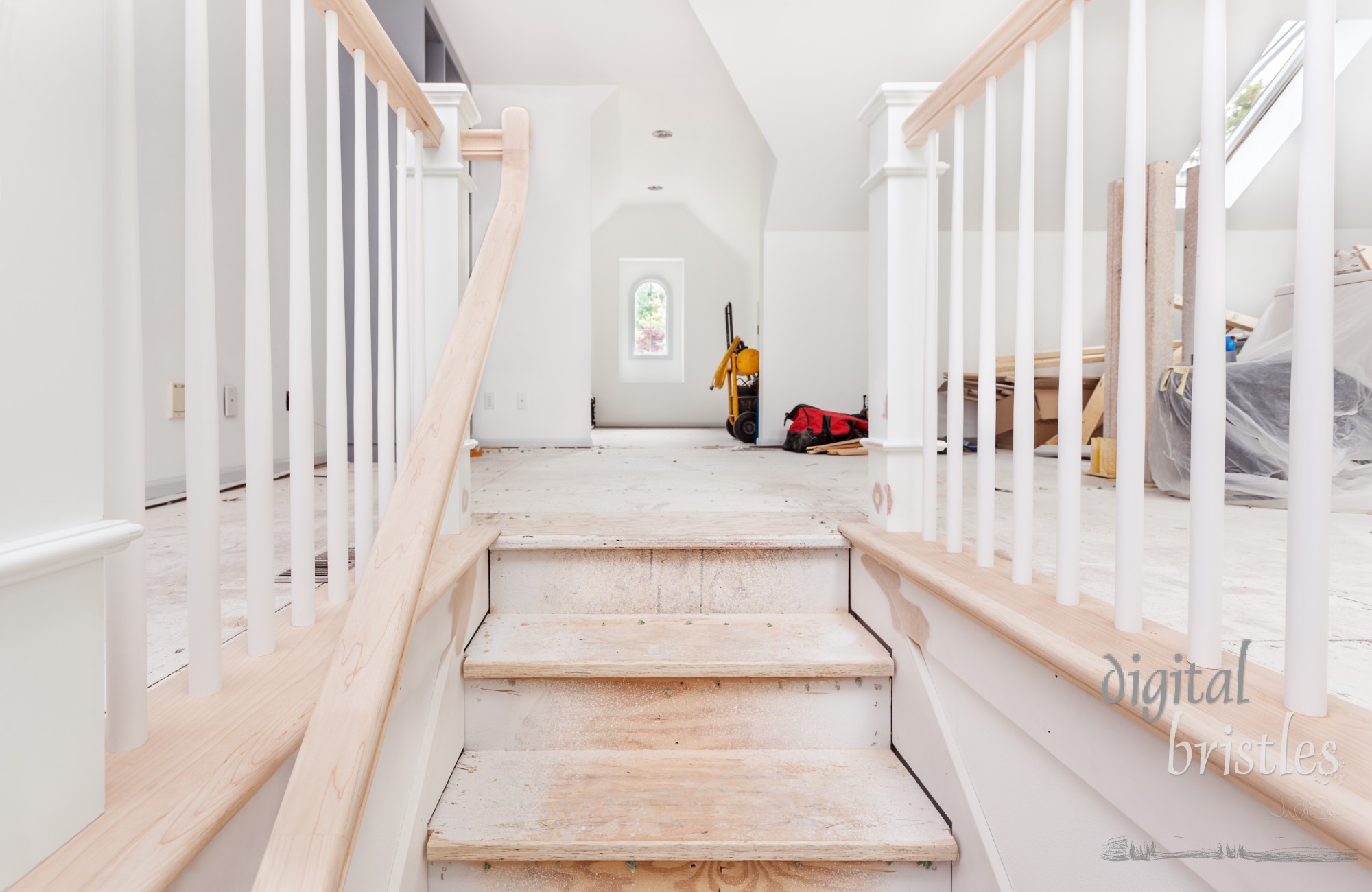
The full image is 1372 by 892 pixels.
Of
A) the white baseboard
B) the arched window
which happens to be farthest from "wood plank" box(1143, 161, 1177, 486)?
the arched window

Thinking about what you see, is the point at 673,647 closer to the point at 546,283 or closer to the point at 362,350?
the point at 362,350

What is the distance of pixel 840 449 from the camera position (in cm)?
352

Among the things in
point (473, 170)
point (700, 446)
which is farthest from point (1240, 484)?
point (473, 170)

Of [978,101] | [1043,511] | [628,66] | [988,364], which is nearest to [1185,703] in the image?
[988,364]

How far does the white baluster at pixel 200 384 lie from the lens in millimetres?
587

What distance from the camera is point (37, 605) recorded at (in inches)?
15.5

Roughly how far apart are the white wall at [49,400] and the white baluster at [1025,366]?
0.93 meters

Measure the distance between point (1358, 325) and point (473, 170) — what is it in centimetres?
397

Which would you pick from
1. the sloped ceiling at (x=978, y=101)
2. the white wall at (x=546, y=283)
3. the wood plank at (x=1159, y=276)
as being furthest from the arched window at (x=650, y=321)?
the wood plank at (x=1159, y=276)

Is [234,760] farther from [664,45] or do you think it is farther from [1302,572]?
[664,45]

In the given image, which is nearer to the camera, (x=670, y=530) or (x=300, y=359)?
(x=300, y=359)

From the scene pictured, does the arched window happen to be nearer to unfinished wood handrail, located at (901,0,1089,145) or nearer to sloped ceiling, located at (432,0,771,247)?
sloped ceiling, located at (432,0,771,247)

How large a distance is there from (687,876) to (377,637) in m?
0.59

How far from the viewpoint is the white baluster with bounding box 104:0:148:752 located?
0.49m
